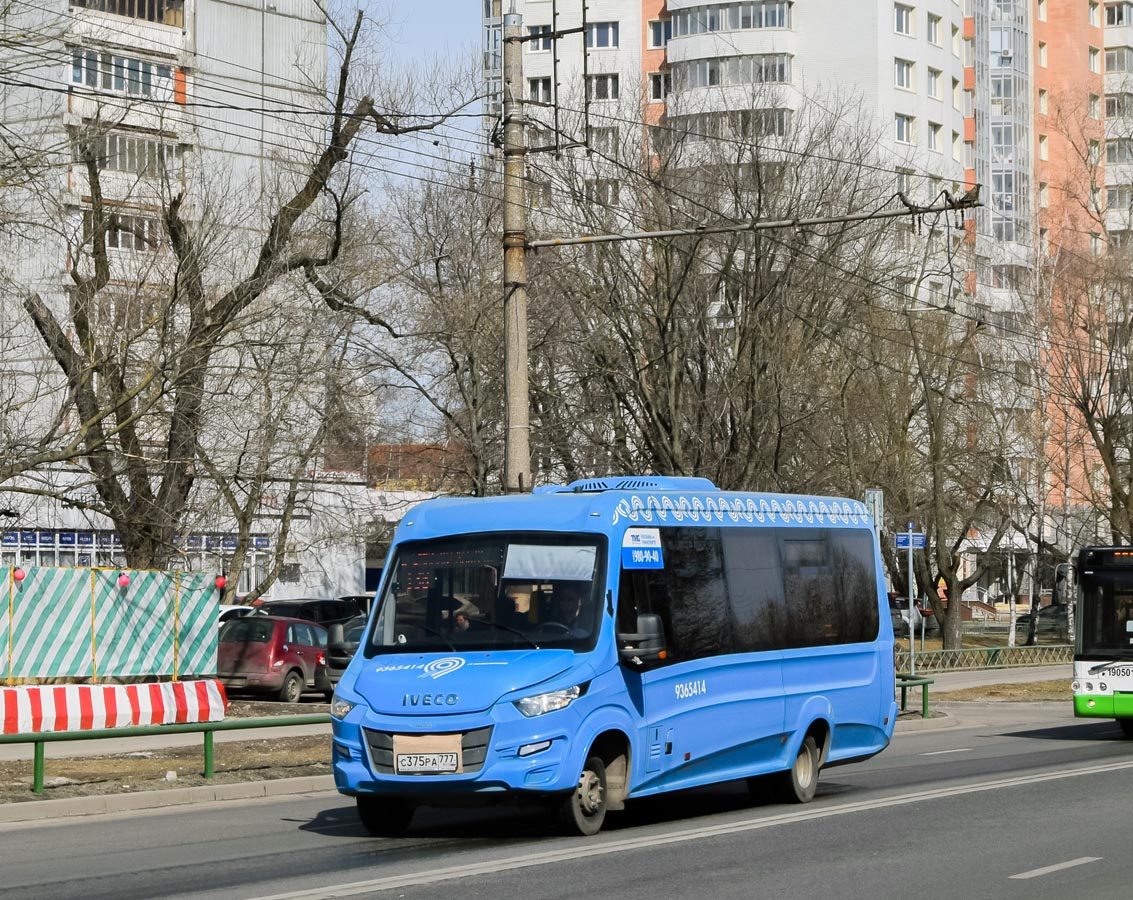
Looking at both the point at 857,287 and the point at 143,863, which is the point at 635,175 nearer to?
the point at 857,287

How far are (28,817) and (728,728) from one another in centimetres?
576

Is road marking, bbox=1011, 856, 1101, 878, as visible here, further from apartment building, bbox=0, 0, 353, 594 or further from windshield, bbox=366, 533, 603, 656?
apartment building, bbox=0, 0, 353, 594

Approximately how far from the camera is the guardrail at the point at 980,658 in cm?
4178

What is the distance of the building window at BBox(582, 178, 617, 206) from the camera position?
34.1m

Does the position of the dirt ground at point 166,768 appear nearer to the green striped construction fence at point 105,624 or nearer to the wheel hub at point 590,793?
the green striped construction fence at point 105,624

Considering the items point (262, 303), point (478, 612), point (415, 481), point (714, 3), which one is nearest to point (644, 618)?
point (478, 612)

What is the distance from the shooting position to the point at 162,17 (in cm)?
6875

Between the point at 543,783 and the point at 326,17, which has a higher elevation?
the point at 326,17

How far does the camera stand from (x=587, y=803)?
12.0 m

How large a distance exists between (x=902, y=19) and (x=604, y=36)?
584 inches

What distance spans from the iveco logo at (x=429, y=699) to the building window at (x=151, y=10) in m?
56.3

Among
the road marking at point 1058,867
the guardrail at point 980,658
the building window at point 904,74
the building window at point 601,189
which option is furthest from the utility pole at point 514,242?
the building window at point 904,74


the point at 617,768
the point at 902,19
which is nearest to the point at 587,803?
the point at 617,768

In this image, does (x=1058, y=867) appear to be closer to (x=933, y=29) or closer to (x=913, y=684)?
(x=913, y=684)
